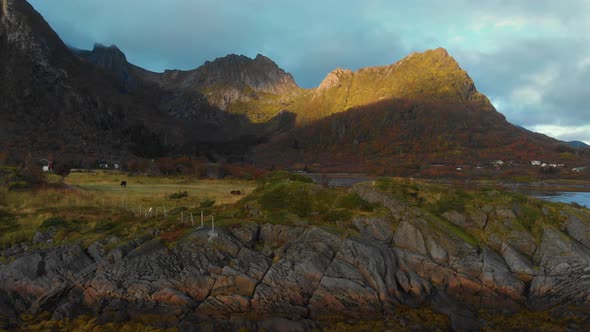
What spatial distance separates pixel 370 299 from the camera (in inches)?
640

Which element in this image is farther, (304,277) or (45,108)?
(45,108)

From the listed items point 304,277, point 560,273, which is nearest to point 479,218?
point 560,273

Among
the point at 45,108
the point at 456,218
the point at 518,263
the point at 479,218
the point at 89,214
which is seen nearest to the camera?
the point at 518,263

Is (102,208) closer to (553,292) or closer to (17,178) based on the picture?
(17,178)

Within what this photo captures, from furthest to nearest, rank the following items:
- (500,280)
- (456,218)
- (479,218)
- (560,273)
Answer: (456,218) < (479,218) < (560,273) < (500,280)

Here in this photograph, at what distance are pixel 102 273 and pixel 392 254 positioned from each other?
13.1m

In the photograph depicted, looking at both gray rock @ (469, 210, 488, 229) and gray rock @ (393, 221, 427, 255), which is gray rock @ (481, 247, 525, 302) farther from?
gray rock @ (469, 210, 488, 229)

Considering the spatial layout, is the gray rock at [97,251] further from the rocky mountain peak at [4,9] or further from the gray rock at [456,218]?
the rocky mountain peak at [4,9]

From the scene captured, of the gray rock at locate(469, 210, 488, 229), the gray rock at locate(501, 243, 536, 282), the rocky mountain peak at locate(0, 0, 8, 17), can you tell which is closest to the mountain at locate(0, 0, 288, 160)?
the rocky mountain peak at locate(0, 0, 8, 17)

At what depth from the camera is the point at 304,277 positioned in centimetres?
1694

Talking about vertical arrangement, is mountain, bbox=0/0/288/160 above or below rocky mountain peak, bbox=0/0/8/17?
below

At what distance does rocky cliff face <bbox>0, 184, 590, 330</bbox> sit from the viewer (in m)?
15.8

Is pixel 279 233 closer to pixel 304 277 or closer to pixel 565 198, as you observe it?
pixel 304 277

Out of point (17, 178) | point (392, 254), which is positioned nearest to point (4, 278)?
point (392, 254)
